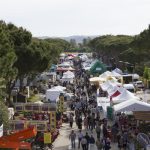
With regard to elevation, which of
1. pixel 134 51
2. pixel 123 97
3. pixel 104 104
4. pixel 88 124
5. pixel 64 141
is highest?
pixel 134 51

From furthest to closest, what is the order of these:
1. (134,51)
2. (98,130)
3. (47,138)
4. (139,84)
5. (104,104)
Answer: (134,51) < (139,84) < (104,104) < (98,130) < (47,138)

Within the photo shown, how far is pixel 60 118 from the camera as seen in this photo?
3359cm

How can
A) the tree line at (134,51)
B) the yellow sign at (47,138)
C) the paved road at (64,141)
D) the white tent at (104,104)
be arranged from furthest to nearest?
the tree line at (134,51), the white tent at (104,104), the paved road at (64,141), the yellow sign at (47,138)

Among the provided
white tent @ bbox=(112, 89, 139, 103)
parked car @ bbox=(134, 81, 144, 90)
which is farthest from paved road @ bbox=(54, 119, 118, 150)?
parked car @ bbox=(134, 81, 144, 90)

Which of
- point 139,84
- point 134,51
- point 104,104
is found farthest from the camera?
point 134,51

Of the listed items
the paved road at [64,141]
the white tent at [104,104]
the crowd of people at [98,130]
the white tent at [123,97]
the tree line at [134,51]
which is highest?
the tree line at [134,51]

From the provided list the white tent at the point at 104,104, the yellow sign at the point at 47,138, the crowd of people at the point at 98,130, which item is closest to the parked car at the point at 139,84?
the crowd of people at the point at 98,130

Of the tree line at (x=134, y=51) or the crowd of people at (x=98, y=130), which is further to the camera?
the tree line at (x=134, y=51)

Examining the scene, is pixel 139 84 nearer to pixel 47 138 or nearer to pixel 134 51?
pixel 134 51

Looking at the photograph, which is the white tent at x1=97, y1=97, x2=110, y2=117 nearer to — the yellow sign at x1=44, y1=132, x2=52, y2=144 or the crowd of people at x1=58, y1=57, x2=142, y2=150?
the crowd of people at x1=58, y1=57, x2=142, y2=150

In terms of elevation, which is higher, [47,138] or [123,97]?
[123,97]

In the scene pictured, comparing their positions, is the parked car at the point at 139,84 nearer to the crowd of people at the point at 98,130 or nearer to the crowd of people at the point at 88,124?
the crowd of people at the point at 88,124

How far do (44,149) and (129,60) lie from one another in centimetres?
5997

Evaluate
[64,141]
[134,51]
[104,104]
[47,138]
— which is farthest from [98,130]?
[134,51]
